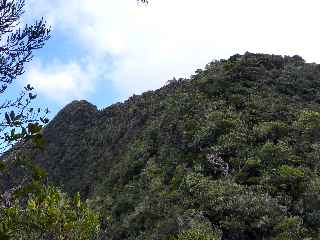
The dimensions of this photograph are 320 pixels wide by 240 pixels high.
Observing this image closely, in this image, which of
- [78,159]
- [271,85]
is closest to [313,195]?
[271,85]

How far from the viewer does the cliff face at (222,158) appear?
28469 millimetres

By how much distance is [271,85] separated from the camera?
151ft

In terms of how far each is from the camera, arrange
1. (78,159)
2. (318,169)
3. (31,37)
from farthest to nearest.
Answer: (78,159)
(318,169)
(31,37)

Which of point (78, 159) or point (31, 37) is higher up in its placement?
point (78, 159)

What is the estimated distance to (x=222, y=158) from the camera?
1410 inches

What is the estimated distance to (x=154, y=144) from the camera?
46031 millimetres

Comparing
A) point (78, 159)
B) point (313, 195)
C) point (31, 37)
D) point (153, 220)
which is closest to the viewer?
point (31, 37)

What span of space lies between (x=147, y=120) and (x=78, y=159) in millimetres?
17561

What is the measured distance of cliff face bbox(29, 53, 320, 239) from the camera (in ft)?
93.4

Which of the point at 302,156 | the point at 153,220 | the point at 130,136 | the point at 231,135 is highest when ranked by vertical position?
the point at 130,136

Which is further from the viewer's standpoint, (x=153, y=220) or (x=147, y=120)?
(x=147, y=120)

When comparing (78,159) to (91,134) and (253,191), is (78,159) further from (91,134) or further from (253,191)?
(253,191)

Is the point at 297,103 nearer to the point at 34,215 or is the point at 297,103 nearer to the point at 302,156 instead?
the point at 302,156

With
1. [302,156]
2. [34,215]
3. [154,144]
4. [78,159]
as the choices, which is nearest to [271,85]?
[154,144]
